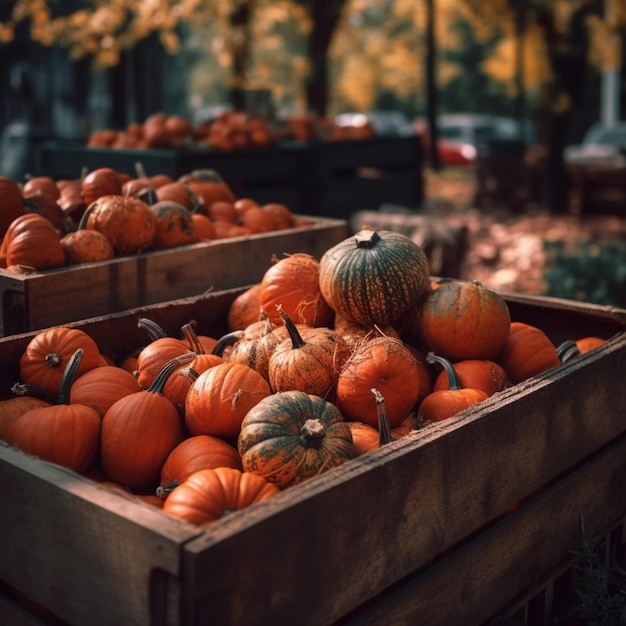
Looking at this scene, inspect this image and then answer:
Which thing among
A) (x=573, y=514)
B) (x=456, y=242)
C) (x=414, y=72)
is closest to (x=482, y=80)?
(x=414, y=72)

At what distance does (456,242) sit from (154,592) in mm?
7056

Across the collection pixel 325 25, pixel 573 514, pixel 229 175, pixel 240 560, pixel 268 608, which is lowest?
pixel 573 514

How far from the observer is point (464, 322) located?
303 cm

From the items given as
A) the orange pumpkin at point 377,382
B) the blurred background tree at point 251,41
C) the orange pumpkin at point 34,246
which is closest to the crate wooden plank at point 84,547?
the orange pumpkin at point 377,382

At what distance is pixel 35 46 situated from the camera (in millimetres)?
20297

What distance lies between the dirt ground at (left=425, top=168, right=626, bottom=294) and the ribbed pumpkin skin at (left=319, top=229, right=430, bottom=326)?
4493mm

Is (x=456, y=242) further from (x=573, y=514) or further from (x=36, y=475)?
(x=36, y=475)

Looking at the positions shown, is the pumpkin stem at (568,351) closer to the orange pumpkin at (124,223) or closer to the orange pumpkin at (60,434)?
the orange pumpkin at (60,434)

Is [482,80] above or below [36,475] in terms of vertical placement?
above

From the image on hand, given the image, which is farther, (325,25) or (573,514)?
(325,25)

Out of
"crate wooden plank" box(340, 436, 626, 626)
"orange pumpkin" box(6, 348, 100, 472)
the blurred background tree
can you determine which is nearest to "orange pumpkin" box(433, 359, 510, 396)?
"crate wooden plank" box(340, 436, 626, 626)

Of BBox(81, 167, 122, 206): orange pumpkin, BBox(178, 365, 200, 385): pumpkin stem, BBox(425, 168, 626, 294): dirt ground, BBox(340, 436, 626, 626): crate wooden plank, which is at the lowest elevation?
BBox(340, 436, 626, 626): crate wooden plank

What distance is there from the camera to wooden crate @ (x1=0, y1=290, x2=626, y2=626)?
1.76 m

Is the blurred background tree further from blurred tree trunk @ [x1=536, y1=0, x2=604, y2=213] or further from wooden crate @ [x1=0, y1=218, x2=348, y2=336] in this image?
wooden crate @ [x1=0, y1=218, x2=348, y2=336]
